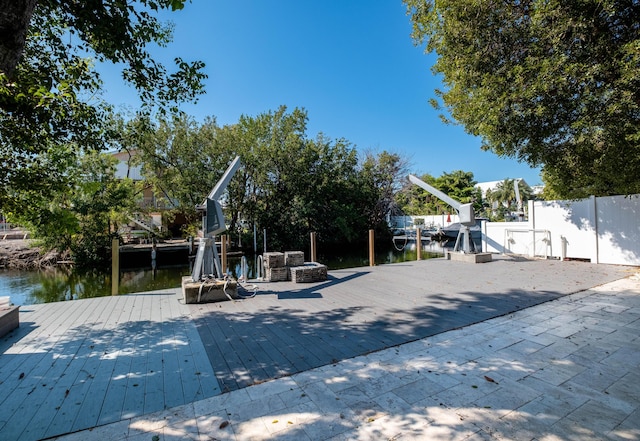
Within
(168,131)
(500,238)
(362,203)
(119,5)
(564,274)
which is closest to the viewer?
(119,5)

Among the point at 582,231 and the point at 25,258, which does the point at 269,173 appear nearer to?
the point at 25,258

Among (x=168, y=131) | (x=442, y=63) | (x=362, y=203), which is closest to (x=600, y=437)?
(x=442, y=63)

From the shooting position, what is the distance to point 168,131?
16.5 m

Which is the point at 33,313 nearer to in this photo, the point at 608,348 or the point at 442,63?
the point at 608,348

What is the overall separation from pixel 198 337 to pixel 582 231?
10.5 m

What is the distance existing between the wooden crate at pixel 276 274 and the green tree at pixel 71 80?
156 inches

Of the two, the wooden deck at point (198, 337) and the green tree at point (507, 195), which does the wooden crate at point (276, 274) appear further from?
the green tree at point (507, 195)

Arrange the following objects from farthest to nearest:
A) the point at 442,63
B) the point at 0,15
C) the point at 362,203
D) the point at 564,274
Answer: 1. the point at 362,203
2. the point at 442,63
3. the point at 564,274
4. the point at 0,15

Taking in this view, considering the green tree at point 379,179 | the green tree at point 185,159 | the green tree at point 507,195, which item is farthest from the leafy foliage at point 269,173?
the green tree at point 507,195

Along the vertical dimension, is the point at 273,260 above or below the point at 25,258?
above

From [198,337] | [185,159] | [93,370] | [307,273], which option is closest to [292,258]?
[307,273]

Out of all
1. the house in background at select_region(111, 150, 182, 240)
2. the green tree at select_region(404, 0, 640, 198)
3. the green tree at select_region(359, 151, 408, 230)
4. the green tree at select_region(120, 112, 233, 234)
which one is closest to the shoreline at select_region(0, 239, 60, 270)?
the house in background at select_region(111, 150, 182, 240)

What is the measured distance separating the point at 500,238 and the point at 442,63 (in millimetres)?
6663

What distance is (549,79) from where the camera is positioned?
208 inches
